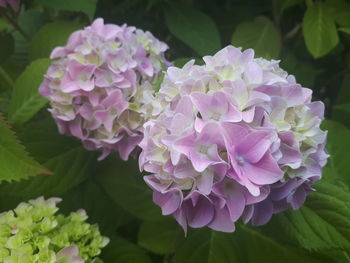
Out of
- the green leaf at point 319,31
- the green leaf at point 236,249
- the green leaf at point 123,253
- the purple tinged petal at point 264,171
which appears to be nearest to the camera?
the purple tinged petal at point 264,171

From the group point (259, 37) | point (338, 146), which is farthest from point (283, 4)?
point (338, 146)

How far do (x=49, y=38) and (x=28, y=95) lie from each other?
0.19 metres

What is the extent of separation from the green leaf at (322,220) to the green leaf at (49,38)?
1.98ft

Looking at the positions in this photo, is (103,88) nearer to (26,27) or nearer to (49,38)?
(49,38)

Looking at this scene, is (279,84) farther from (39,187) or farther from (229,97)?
(39,187)

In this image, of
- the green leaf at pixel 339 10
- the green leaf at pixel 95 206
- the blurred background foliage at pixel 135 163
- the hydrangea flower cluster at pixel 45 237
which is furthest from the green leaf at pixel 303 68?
the hydrangea flower cluster at pixel 45 237

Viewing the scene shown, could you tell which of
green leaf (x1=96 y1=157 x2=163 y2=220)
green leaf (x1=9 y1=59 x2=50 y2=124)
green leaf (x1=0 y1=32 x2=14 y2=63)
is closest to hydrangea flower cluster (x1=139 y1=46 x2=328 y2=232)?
green leaf (x1=96 y1=157 x2=163 y2=220)

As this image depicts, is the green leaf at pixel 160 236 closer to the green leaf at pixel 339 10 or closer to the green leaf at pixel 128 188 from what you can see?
the green leaf at pixel 128 188

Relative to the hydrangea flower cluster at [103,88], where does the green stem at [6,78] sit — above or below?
below

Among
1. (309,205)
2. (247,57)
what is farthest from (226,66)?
(309,205)

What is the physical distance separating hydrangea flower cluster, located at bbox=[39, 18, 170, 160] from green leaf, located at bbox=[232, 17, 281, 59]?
31 centimetres

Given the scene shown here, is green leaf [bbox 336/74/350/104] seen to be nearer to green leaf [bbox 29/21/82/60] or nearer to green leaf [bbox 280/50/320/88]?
green leaf [bbox 280/50/320/88]

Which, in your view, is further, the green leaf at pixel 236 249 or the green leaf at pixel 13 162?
the green leaf at pixel 236 249

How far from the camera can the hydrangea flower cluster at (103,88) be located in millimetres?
827
